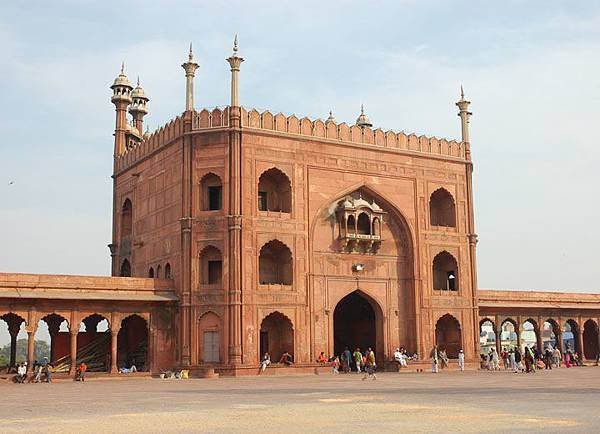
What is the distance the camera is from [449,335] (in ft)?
106

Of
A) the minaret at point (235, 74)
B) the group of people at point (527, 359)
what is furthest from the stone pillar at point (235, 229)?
the group of people at point (527, 359)

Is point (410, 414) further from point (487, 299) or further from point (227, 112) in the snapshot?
point (487, 299)

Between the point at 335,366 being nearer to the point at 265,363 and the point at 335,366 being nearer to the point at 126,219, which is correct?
the point at 265,363

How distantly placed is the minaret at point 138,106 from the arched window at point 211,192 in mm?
10184

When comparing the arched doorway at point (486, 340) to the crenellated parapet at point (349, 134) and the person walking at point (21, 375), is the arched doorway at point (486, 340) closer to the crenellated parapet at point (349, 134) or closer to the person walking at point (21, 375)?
the crenellated parapet at point (349, 134)

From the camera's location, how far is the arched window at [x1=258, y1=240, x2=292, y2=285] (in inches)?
1126

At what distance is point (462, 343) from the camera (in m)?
31.8

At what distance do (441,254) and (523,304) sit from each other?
225 inches

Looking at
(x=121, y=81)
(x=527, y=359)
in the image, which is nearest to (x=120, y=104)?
(x=121, y=81)

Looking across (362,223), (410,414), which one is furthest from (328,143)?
(410,414)

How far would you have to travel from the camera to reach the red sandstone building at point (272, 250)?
2684 cm

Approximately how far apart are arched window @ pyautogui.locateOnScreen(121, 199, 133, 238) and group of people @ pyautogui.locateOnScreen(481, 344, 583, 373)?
16045 mm

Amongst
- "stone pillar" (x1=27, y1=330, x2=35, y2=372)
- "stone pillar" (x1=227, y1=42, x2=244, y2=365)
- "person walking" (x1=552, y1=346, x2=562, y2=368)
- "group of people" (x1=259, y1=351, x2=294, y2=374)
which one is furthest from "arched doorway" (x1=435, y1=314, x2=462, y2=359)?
"stone pillar" (x1=27, y1=330, x2=35, y2=372)

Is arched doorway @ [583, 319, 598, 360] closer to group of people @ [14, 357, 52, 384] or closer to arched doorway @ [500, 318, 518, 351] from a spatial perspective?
arched doorway @ [500, 318, 518, 351]
